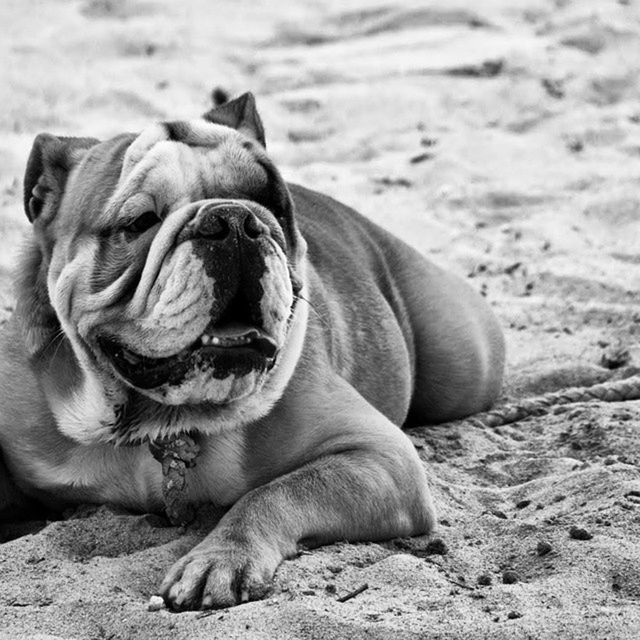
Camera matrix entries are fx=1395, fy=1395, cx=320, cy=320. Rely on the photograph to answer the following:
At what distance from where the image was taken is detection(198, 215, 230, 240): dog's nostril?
11.2 ft

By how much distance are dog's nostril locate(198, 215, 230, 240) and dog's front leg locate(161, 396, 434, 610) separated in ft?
A: 2.28

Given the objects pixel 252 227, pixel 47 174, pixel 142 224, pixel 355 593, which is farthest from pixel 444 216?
pixel 355 593

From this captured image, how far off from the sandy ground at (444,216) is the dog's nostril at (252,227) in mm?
818

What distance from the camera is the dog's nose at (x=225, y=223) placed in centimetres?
343

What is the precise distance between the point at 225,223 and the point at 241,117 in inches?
34.2

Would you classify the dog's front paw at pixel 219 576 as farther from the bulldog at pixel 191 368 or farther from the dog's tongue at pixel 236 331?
the dog's tongue at pixel 236 331

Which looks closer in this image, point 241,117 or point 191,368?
A: point 191,368

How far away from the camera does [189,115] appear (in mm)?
8102

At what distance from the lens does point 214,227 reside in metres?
3.43

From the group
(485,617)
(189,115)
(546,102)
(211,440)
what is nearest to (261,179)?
(211,440)

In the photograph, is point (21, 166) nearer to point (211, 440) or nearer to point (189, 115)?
point (189, 115)

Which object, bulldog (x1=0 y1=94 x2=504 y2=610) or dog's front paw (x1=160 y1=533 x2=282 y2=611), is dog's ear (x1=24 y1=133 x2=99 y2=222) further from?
dog's front paw (x1=160 y1=533 x2=282 y2=611)

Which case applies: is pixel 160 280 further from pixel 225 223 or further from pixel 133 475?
pixel 133 475

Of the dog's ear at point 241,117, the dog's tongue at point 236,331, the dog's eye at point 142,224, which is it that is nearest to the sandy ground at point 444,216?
the dog's tongue at point 236,331
